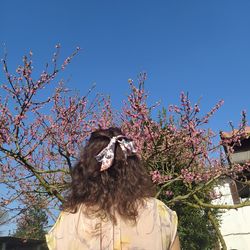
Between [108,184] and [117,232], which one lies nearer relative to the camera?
[117,232]

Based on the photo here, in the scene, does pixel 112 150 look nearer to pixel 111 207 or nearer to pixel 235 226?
pixel 111 207

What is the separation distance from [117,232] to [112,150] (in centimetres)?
39

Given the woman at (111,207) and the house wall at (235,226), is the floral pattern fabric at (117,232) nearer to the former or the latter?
the woman at (111,207)

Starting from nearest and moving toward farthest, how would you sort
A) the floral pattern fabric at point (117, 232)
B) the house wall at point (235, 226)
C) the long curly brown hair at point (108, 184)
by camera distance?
the floral pattern fabric at point (117, 232) → the long curly brown hair at point (108, 184) → the house wall at point (235, 226)

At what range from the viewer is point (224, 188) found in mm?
10703

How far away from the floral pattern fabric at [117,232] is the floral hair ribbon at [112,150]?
244mm

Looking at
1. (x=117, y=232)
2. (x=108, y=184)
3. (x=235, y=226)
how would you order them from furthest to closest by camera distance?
1. (x=235, y=226)
2. (x=108, y=184)
3. (x=117, y=232)

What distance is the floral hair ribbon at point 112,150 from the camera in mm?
1688

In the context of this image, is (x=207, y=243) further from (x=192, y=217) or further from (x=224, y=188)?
(x=224, y=188)

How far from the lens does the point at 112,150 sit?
172cm

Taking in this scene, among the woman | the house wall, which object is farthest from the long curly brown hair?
the house wall

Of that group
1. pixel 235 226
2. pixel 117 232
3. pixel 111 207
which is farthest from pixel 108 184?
pixel 235 226

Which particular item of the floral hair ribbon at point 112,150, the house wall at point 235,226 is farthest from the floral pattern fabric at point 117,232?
the house wall at point 235,226

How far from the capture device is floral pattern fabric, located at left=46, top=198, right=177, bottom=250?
150 cm
